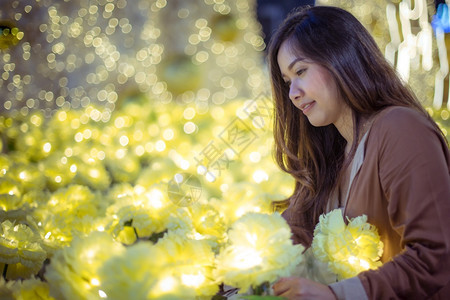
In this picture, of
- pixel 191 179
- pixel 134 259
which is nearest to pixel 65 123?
pixel 191 179

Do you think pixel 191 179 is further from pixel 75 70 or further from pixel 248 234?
pixel 75 70

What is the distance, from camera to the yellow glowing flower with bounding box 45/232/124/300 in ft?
2.17

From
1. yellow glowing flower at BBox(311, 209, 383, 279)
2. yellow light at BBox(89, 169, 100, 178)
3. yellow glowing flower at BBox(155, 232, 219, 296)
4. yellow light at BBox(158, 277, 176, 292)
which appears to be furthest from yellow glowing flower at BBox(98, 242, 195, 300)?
yellow light at BBox(89, 169, 100, 178)

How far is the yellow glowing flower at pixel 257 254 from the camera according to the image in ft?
2.09

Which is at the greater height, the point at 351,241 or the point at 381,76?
the point at 381,76

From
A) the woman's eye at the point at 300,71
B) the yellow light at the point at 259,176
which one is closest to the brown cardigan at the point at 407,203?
Result: the woman's eye at the point at 300,71

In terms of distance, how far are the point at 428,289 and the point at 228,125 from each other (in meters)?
1.76

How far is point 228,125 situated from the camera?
8.11 feet

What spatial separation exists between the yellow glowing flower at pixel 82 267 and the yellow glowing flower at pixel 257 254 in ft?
0.54

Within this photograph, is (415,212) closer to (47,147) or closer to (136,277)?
(136,277)

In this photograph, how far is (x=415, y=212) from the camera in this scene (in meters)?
0.79

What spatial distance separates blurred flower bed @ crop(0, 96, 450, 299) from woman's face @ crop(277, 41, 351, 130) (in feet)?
0.95

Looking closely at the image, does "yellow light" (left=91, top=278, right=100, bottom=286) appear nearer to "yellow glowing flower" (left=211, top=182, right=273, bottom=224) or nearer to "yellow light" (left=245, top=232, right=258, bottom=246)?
"yellow light" (left=245, top=232, right=258, bottom=246)

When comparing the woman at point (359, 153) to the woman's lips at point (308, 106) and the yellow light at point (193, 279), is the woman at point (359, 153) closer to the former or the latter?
the woman's lips at point (308, 106)
